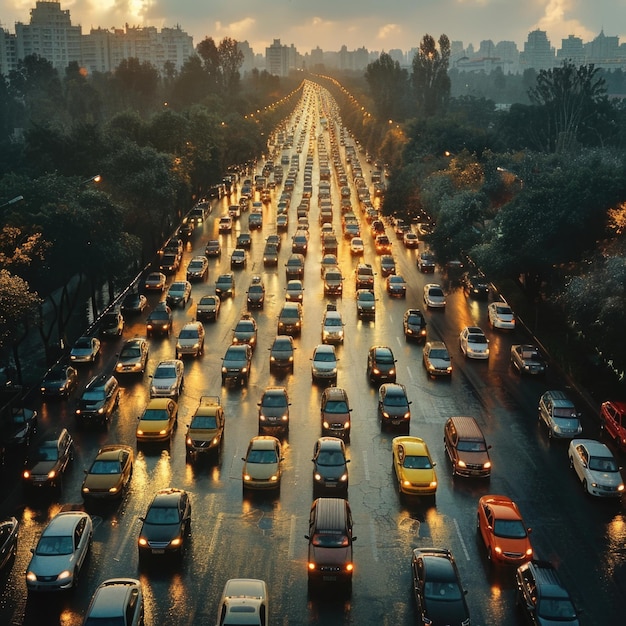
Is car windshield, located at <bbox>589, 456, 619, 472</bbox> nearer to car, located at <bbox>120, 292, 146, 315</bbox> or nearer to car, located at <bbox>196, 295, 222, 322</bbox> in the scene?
car, located at <bbox>196, 295, 222, 322</bbox>

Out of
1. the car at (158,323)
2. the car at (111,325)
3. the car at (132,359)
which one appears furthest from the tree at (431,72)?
the car at (132,359)

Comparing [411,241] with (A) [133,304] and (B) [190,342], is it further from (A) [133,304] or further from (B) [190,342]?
(B) [190,342]

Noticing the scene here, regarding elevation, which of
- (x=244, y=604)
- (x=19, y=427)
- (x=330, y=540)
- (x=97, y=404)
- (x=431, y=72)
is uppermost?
(x=431, y=72)

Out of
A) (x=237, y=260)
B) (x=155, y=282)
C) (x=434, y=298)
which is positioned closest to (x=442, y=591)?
(x=434, y=298)

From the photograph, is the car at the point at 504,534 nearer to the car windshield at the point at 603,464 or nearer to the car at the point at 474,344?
the car windshield at the point at 603,464

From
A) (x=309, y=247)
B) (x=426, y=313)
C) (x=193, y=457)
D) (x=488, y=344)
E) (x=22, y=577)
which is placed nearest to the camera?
(x=22, y=577)

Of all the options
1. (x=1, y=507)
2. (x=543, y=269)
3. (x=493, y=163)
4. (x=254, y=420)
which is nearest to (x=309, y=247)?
(x=493, y=163)

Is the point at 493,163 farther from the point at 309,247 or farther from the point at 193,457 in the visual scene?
the point at 193,457

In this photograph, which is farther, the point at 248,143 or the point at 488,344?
the point at 248,143
